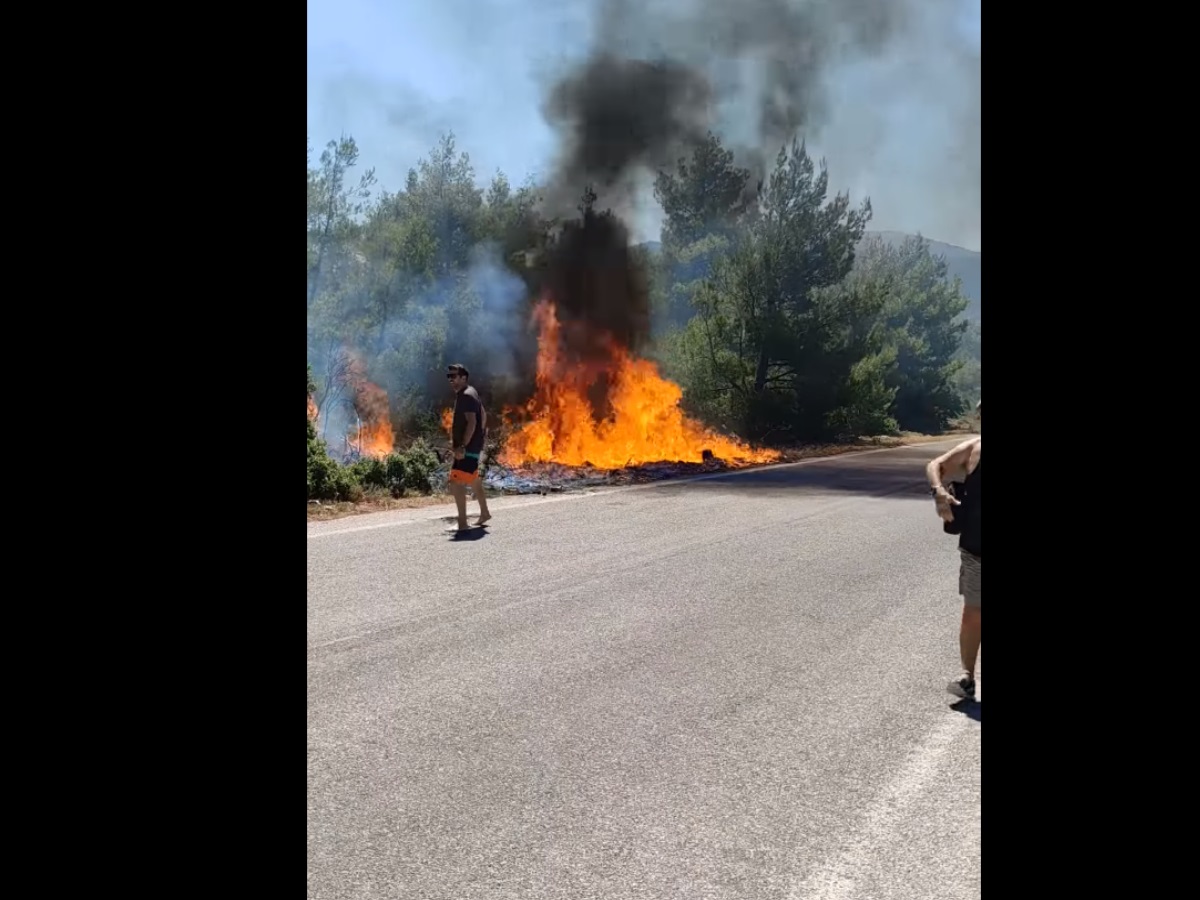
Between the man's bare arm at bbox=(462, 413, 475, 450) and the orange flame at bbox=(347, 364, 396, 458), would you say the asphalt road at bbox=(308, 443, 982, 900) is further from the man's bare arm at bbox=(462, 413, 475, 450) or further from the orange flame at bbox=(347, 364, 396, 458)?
the orange flame at bbox=(347, 364, 396, 458)

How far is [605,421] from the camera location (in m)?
22.9

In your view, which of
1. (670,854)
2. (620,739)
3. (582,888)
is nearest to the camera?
(582,888)

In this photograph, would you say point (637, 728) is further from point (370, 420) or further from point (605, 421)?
point (370, 420)

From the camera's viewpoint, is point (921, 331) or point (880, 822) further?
point (921, 331)

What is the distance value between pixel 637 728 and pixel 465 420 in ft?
22.0

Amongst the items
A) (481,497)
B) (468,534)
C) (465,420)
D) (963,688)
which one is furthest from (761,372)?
(963,688)

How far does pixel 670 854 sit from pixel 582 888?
1.21ft

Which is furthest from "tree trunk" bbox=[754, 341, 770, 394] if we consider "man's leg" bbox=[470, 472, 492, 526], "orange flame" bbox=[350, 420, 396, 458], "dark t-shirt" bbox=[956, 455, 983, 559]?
"dark t-shirt" bbox=[956, 455, 983, 559]
